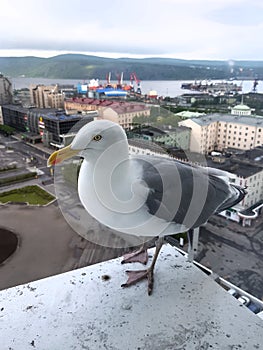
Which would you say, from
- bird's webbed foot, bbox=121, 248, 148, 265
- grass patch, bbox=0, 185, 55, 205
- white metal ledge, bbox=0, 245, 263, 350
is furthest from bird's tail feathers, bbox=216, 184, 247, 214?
grass patch, bbox=0, 185, 55, 205

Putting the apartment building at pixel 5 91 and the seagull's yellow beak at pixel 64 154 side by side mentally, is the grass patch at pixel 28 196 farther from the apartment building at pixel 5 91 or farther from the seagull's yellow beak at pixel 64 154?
the apartment building at pixel 5 91

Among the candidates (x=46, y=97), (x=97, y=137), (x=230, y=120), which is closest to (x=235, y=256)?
(x=97, y=137)

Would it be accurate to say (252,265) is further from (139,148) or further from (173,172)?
(173,172)

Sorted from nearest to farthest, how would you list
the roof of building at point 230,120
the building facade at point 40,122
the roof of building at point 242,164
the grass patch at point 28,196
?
1. the roof of building at point 242,164
2. the grass patch at point 28,196
3. the roof of building at point 230,120
4. the building facade at point 40,122

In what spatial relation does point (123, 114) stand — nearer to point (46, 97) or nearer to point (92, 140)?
point (92, 140)

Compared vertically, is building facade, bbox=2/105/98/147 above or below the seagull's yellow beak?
below

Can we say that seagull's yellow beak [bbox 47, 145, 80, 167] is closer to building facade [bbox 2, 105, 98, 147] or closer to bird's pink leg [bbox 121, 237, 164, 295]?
bird's pink leg [bbox 121, 237, 164, 295]

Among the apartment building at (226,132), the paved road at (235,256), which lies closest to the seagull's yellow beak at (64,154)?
the paved road at (235,256)
